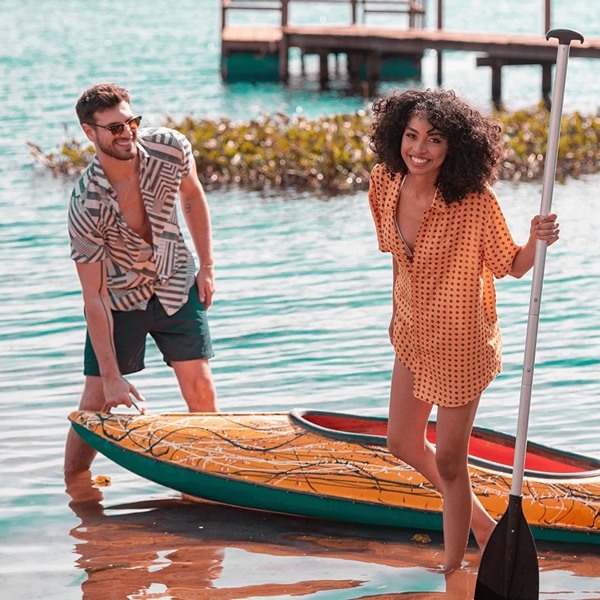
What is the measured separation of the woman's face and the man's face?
145 centimetres

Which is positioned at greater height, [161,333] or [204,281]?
[204,281]

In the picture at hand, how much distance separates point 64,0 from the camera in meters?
80.4

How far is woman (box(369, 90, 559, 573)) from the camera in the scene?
4.46 m

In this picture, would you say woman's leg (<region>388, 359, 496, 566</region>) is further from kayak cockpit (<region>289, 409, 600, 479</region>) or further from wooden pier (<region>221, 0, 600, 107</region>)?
wooden pier (<region>221, 0, 600, 107</region>)

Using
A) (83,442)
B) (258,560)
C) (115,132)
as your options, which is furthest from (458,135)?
(83,442)

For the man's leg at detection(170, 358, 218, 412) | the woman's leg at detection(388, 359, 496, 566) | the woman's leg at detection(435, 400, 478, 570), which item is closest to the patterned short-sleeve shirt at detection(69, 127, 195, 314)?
the man's leg at detection(170, 358, 218, 412)

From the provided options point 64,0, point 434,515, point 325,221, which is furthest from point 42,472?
point 64,0

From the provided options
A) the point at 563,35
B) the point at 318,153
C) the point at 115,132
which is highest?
the point at 563,35

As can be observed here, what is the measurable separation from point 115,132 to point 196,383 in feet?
4.05

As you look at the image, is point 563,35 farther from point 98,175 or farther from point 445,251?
point 98,175

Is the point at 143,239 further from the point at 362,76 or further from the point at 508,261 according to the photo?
the point at 362,76

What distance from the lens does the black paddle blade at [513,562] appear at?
4.66 metres

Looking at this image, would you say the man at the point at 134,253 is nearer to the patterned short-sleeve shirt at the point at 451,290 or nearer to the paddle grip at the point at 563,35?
the patterned short-sleeve shirt at the point at 451,290

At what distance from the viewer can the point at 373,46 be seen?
25516 mm
